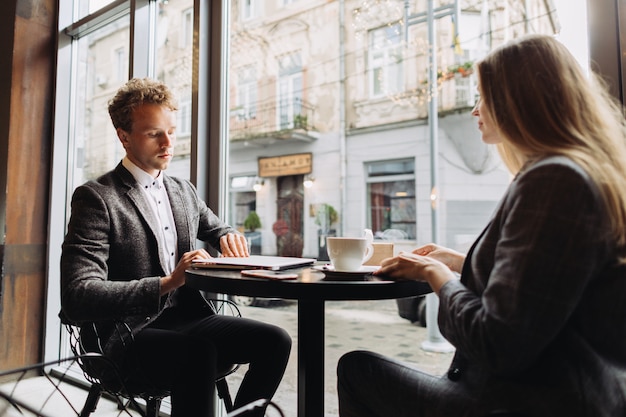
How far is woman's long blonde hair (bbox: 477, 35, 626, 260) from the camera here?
75cm

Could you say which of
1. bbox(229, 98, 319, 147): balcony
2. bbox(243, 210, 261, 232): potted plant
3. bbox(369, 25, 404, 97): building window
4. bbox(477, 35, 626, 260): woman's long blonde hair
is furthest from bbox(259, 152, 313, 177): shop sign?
bbox(477, 35, 626, 260): woman's long blonde hair

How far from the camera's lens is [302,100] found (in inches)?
254

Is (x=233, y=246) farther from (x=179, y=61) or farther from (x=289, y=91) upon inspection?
(x=289, y=91)

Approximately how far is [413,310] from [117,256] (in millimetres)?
3189

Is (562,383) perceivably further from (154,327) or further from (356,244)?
(154,327)

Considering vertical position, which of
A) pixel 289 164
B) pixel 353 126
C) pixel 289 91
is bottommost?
pixel 289 164

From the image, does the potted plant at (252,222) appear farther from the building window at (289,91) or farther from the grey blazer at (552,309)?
the grey blazer at (552,309)

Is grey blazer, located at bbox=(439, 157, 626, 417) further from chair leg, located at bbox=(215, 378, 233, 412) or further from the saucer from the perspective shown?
chair leg, located at bbox=(215, 378, 233, 412)

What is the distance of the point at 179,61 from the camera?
256 cm

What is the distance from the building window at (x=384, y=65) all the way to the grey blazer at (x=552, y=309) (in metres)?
5.32

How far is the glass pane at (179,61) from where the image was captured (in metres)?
2.14

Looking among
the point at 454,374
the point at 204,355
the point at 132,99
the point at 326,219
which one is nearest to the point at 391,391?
the point at 454,374

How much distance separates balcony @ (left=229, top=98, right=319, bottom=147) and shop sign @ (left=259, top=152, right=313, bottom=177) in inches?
8.6

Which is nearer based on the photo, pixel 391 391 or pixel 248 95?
pixel 391 391
